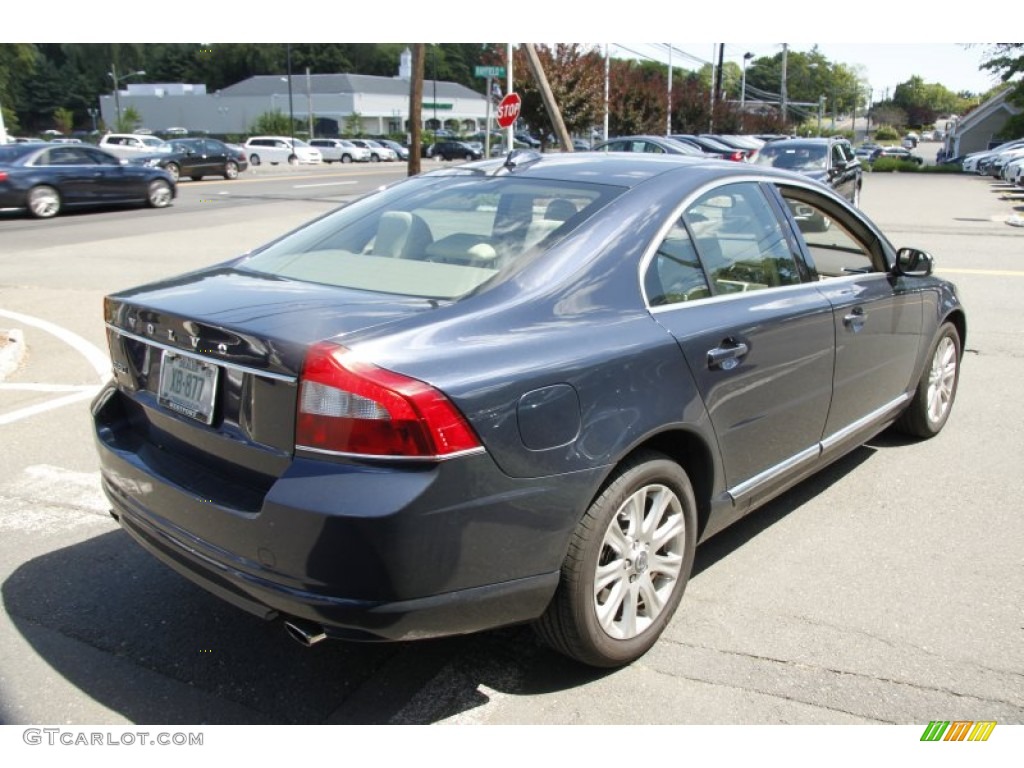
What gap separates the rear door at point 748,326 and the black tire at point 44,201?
19.0 metres

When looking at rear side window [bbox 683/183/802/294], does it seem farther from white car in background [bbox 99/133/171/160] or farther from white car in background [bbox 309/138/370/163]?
white car in background [bbox 309/138/370/163]

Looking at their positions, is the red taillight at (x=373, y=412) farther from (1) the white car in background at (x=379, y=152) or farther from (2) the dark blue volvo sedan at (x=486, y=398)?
(1) the white car in background at (x=379, y=152)

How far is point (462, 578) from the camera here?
2430mm

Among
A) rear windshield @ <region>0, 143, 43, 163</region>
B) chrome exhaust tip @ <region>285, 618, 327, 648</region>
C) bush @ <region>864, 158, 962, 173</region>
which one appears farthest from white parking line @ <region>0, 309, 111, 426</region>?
bush @ <region>864, 158, 962, 173</region>

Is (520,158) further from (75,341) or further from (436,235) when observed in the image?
(75,341)

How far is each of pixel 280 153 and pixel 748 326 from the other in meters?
55.6

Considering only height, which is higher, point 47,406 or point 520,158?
point 520,158

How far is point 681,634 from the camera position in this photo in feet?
10.5

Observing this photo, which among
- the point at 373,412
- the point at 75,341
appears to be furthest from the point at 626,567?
the point at 75,341

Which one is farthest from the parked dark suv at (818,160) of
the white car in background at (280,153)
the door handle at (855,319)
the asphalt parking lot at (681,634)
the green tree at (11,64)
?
the green tree at (11,64)

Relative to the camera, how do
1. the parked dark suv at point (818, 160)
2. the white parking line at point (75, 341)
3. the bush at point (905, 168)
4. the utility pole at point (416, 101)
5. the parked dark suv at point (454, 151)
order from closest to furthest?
1. the white parking line at point (75, 341)
2. the parked dark suv at point (818, 160)
3. the utility pole at point (416, 101)
4. the bush at point (905, 168)
5. the parked dark suv at point (454, 151)

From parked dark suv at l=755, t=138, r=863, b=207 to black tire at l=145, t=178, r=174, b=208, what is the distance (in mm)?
14483

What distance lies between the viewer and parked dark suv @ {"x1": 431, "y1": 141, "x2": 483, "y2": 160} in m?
59.4

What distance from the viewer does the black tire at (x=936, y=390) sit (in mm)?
5016
